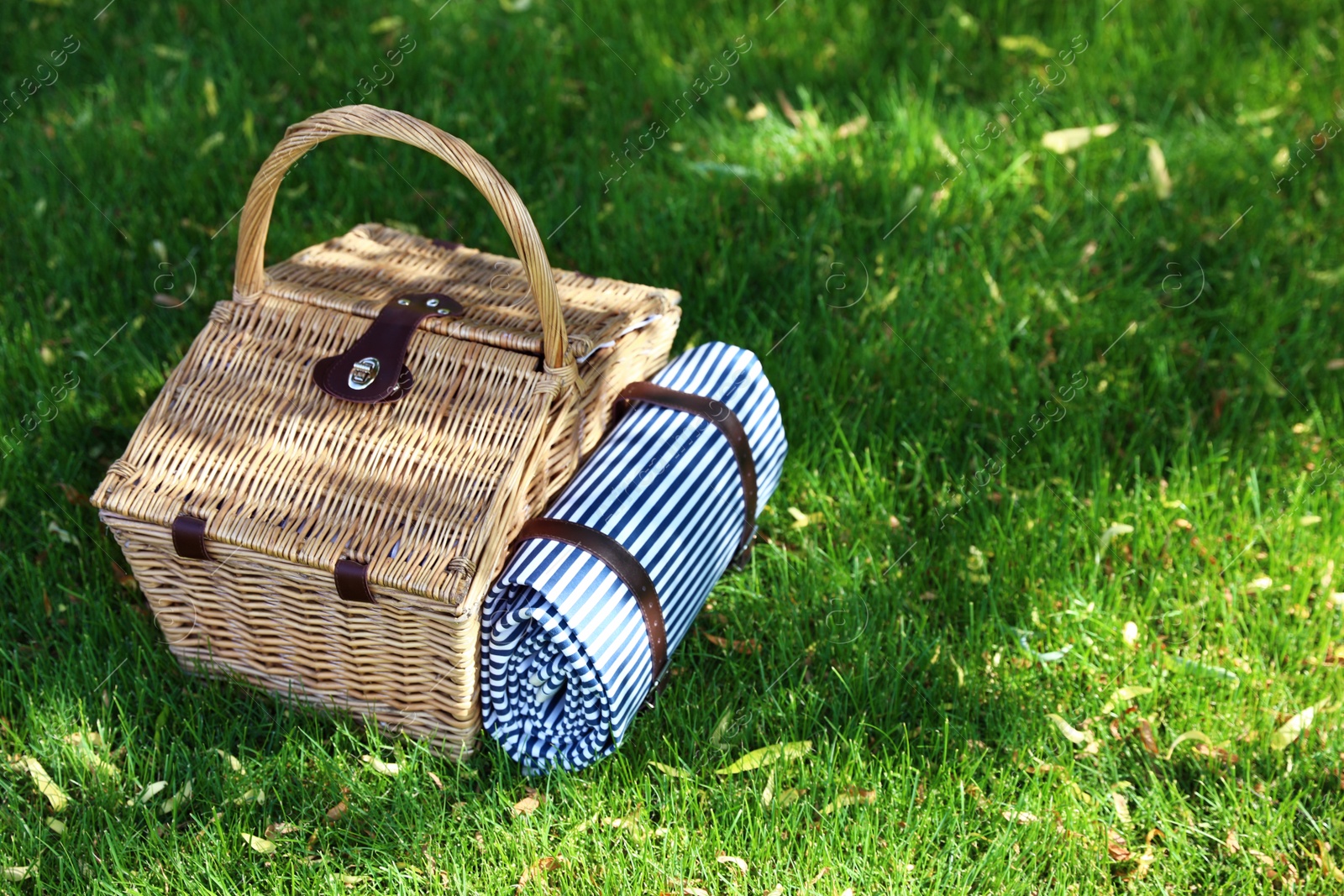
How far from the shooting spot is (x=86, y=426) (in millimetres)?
3014

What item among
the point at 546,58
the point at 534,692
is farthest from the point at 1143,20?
the point at 534,692

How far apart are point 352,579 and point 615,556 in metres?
0.47

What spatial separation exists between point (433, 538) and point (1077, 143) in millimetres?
2655

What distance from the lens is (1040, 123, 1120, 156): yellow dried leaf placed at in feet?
12.6

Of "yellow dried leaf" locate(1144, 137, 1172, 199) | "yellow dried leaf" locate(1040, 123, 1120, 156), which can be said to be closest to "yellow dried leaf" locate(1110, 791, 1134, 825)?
"yellow dried leaf" locate(1144, 137, 1172, 199)

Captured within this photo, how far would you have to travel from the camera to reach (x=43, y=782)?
2.29 m

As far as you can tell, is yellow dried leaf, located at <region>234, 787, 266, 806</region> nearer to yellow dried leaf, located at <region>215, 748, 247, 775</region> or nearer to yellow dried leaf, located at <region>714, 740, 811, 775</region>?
yellow dried leaf, located at <region>215, 748, 247, 775</region>

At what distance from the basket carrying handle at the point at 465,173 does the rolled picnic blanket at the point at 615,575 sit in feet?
0.85

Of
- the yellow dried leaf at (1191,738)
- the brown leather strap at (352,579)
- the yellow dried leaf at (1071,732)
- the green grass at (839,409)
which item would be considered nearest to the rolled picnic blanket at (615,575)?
the green grass at (839,409)

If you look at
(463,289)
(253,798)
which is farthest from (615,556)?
(253,798)

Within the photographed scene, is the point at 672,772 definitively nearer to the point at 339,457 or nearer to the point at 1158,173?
the point at 339,457

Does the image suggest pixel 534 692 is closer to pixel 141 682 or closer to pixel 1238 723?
pixel 141 682

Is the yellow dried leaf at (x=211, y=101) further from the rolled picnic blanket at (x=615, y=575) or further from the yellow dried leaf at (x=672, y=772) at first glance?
the yellow dried leaf at (x=672, y=772)

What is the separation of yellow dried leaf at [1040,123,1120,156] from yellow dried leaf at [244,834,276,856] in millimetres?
2998
